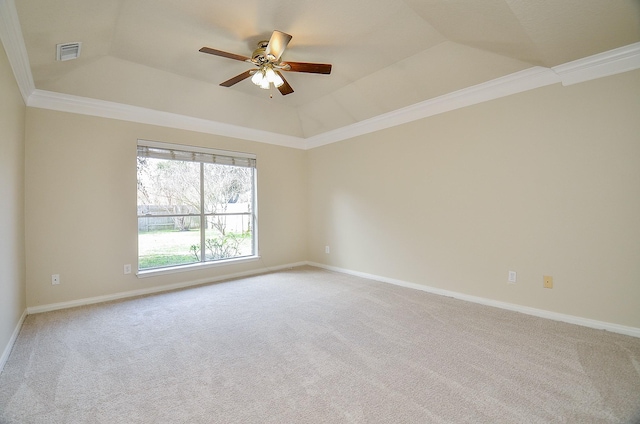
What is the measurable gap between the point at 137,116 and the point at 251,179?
1.91 meters

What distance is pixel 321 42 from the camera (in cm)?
287

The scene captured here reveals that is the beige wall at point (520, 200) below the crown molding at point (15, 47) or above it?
below

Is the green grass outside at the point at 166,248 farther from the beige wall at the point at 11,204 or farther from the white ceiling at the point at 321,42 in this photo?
the white ceiling at the point at 321,42

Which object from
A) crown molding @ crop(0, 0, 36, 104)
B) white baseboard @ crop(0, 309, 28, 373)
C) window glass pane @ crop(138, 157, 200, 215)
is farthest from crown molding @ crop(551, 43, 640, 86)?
white baseboard @ crop(0, 309, 28, 373)

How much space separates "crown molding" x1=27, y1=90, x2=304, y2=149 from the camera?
315 cm

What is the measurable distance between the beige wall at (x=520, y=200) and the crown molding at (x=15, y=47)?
12.8 ft

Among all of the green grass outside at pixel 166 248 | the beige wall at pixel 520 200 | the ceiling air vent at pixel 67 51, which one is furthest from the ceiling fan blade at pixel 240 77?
the green grass outside at pixel 166 248

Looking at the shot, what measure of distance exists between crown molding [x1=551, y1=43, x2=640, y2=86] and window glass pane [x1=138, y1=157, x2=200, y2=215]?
4640 millimetres

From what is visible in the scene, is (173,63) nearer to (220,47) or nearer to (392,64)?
(220,47)

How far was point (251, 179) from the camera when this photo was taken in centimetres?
503

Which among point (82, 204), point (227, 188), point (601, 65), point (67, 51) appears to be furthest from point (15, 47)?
point (601, 65)

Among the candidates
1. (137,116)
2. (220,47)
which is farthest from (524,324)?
(137,116)

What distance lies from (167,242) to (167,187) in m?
0.81

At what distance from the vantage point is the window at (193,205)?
390cm
